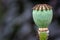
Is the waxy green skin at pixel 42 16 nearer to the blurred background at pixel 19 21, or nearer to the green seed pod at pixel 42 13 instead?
the green seed pod at pixel 42 13

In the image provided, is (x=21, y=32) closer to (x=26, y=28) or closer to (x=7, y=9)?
(x=26, y=28)

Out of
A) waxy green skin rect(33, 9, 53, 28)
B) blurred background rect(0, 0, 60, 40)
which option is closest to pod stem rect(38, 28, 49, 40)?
waxy green skin rect(33, 9, 53, 28)

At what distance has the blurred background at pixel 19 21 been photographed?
1544mm

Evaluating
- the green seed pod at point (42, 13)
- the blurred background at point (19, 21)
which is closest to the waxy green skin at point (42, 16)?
the green seed pod at point (42, 13)

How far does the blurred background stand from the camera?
1.54 meters

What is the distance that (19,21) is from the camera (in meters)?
1.66

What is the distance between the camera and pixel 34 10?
61 centimetres

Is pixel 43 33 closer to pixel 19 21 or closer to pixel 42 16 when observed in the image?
pixel 42 16

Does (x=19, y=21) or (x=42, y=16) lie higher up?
(x=42, y=16)

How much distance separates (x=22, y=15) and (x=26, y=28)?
0.09 m

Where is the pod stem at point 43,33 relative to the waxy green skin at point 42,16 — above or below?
below

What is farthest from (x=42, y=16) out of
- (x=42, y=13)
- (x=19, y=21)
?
(x=19, y=21)

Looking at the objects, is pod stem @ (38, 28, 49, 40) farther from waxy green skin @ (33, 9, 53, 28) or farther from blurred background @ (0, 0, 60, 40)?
blurred background @ (0, 0, 60, 40)

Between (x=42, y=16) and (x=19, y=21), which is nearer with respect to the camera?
(x=42, y=16)
